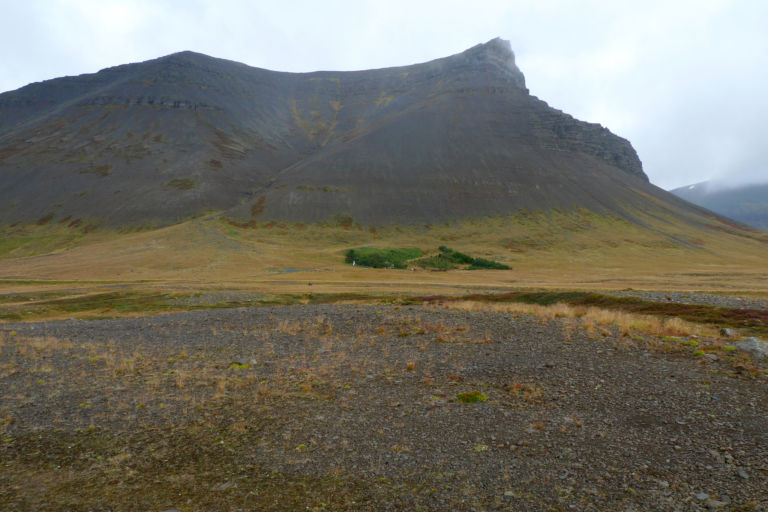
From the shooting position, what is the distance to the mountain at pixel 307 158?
104m

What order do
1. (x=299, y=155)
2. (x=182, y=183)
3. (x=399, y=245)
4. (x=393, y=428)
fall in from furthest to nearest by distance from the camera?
(x=299, y=155) → (x=182, y=183) → (x=399, y=245) → (x=393, y=428)

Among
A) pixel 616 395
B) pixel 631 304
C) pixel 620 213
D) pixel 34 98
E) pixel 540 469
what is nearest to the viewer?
pixel 540 469

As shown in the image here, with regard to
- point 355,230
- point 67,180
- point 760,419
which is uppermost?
point 67,180

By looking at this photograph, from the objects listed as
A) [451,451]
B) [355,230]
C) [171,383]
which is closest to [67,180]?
[355,230]

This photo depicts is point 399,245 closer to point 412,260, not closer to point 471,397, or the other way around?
point 412,260

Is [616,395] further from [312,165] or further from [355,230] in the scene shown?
[312,165]

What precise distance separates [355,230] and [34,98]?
19708cm

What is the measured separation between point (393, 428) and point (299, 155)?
503ft

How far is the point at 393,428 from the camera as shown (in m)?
9.16

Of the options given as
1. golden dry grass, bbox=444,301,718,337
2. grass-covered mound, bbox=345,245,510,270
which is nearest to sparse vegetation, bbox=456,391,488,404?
golden dry grass, bbox=444,301,718,337

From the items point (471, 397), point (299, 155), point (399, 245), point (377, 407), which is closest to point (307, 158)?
point (299, 155)

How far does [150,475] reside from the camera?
7691 millimetres

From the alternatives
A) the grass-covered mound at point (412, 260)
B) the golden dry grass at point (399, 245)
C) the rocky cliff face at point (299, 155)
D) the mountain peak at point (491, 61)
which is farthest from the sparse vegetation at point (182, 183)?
the mountain peak at point (491, 61)

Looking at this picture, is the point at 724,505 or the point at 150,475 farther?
the point at 150,475
